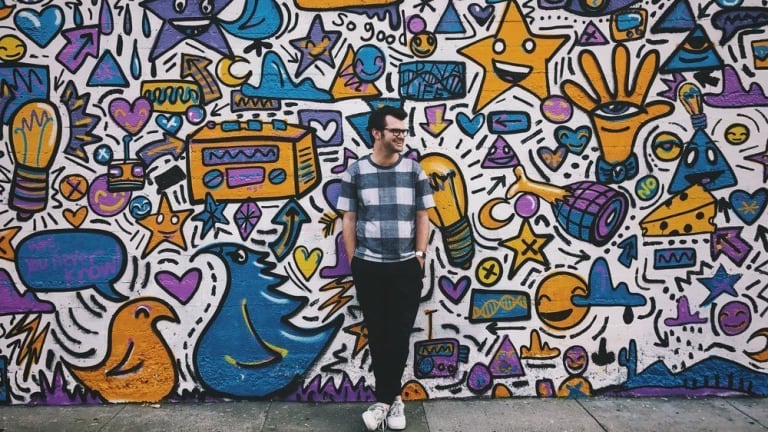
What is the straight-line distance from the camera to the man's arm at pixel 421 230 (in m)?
3.63

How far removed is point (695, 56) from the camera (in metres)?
4.04

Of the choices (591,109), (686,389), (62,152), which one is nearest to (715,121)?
(591,109)

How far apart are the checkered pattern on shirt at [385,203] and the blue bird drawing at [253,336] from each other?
2.67ft

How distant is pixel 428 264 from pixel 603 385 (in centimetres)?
168

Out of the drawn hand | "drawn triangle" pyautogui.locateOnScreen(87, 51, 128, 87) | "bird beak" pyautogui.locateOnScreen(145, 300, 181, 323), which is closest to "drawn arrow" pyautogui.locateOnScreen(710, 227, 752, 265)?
the drawn hand

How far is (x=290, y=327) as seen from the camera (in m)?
4.06

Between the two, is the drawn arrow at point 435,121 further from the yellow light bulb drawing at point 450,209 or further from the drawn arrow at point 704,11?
the drawn arrow at point 704,11

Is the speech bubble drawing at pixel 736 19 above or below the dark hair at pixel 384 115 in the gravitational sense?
above

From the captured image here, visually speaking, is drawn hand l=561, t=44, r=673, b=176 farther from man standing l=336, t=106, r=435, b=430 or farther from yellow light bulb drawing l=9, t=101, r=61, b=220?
yellow light bulb drawing l=9, t=101, r=61, b=220

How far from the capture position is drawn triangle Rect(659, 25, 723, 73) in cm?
403

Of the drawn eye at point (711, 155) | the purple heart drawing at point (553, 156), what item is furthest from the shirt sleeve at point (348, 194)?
the drawn eye at point (711, 155)

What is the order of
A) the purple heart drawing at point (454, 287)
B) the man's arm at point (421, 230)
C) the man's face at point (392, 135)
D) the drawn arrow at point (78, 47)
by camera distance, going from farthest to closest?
the purple heart drawing at point (454, 287)
the drawn arrow at point (78, 47)
the man's arm at point (421, 230)
the man's face at point (392, 135)

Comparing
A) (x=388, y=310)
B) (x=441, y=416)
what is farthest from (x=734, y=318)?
(x=388, y=310)

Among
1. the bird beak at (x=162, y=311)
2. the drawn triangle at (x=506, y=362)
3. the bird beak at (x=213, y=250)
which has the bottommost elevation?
the drawn triangle at (x=506, y=362)
